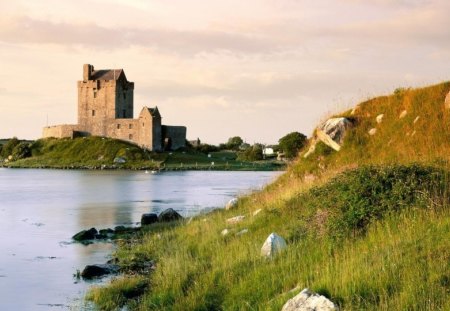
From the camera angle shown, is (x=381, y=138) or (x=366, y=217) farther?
(x=381, y=138)

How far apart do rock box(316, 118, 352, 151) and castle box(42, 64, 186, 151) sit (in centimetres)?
12413

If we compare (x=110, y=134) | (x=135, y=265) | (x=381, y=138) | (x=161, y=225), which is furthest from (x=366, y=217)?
(x=110, y=134)

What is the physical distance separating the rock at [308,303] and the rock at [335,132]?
17.0m

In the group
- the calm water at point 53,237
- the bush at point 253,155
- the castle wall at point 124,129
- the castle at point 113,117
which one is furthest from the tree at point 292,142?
the calm water at point 53,237

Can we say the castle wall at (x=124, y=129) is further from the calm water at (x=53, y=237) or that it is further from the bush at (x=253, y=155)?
the calm water at (x=53, y=237)

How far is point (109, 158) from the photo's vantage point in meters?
148

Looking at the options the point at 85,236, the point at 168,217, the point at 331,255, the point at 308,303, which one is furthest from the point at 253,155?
the point at 308,303

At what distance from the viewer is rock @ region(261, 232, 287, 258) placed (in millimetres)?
13656

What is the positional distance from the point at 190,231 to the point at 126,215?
20.8m

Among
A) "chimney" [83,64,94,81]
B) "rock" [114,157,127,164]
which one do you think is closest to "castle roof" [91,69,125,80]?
"chimney" [83,64,94,81]

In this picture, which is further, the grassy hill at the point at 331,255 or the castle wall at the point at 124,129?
the castle wall at the point at 124,129

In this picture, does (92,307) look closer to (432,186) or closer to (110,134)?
(432,186)

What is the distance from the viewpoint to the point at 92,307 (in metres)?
14.9

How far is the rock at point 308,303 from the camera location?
9.67 m
